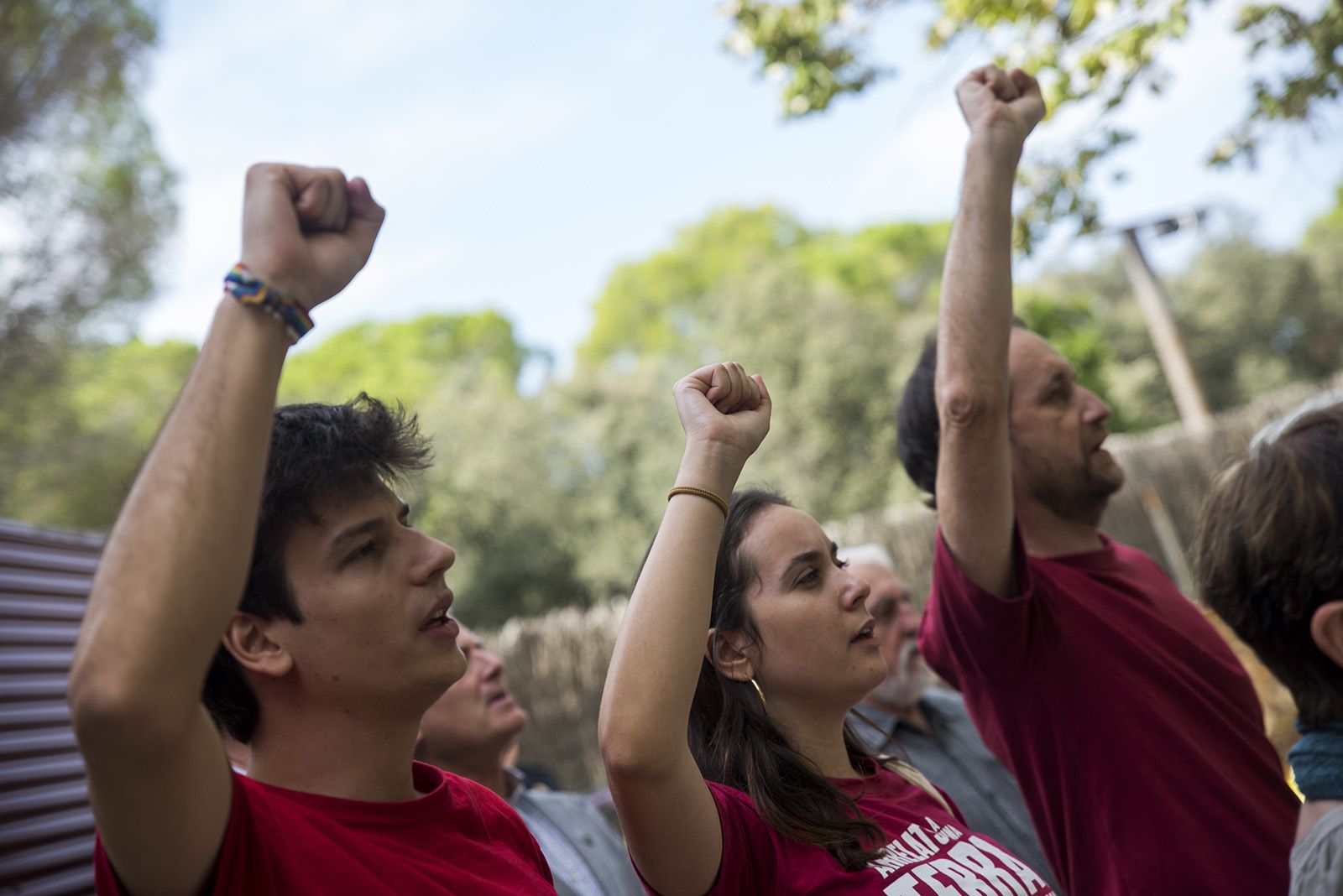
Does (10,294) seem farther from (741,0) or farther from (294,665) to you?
(294,665)

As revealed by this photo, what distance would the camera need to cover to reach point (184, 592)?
1133 mm

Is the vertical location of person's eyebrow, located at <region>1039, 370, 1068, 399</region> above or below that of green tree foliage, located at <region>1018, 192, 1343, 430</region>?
below

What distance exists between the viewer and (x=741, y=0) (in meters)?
5.86

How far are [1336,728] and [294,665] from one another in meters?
1.50

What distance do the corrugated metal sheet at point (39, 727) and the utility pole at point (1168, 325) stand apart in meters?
13.9

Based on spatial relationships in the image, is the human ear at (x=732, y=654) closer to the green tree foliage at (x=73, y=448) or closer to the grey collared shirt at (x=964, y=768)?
the grey collared shirt at (x=964, y=768)

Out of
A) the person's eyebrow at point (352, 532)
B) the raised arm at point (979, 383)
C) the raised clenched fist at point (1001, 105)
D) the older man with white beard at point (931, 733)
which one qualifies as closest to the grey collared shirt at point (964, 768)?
the older man with white beard at point (931, 733)

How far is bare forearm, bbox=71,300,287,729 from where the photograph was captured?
43.5 inches

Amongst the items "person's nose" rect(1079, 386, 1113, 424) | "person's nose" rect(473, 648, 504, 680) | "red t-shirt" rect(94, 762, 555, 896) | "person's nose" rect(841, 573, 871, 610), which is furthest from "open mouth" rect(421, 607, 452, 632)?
"person's nose" rect(473, 648, 504, 680)

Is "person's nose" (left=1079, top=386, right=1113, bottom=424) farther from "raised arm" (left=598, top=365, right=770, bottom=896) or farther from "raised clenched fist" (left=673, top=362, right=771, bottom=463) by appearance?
"raised arm" (left=598, top=365, right=770, bottom=896)

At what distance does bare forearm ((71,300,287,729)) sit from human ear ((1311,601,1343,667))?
4.80ft

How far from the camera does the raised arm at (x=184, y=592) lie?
3.62 feet

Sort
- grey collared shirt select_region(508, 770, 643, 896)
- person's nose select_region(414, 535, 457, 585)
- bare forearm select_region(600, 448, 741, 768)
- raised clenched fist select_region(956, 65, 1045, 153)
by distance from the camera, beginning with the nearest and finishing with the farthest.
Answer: bare forearm select_region(600, 448, 741, 768) < person's nose select_region(414, 535, 457, 585) < raised clenched fist select_region(956, 65, 1045, 153) < grey collared shirt select_region(508, 770, 643, 896)

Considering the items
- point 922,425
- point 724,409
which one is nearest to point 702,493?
point 724,409
